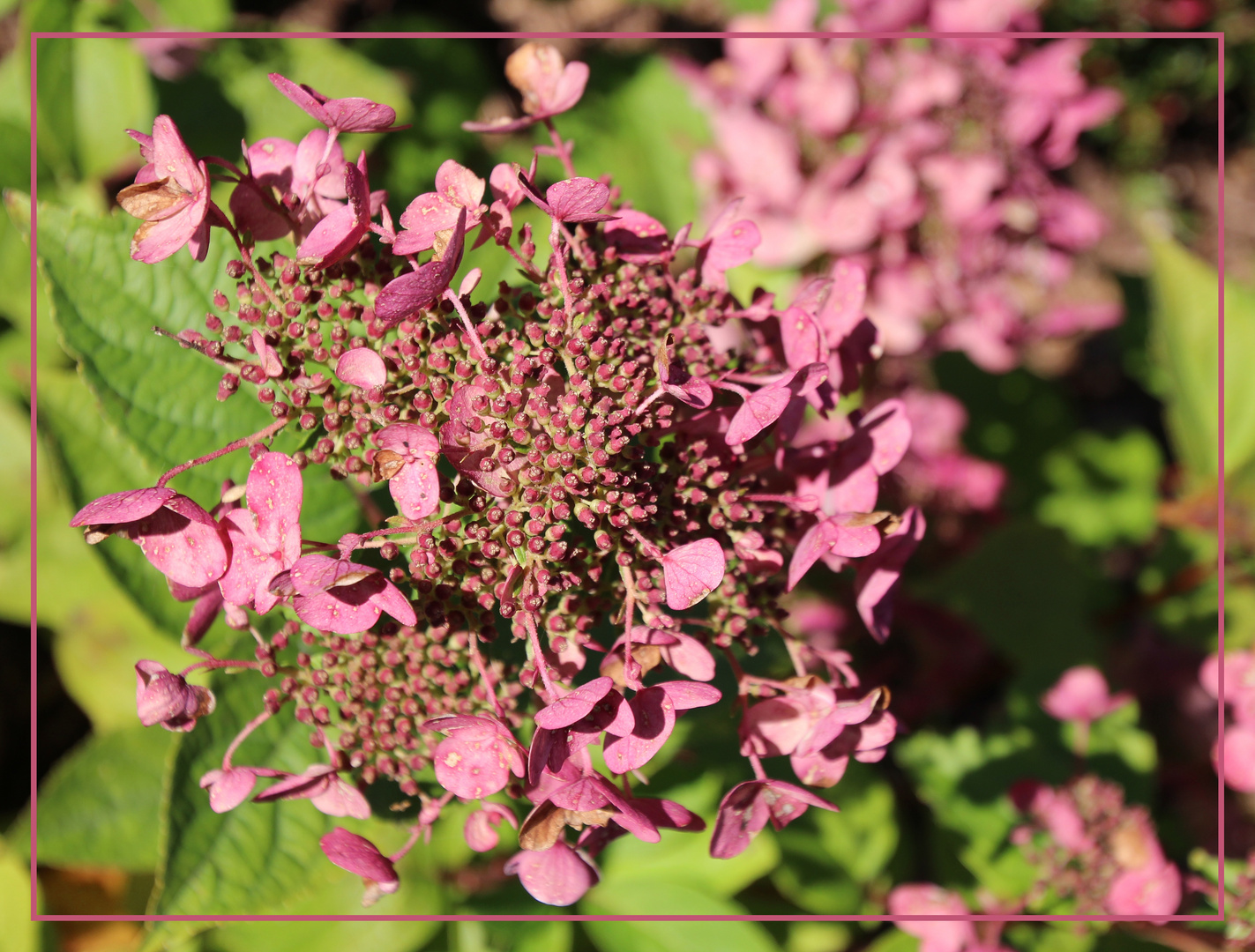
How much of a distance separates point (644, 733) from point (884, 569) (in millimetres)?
350

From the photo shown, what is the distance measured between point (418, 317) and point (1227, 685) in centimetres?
153

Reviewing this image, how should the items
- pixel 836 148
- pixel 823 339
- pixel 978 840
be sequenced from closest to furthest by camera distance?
pixel 823 339
pixel 978 840
pixel 836 148

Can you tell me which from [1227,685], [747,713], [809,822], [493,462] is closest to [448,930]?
[809,822]

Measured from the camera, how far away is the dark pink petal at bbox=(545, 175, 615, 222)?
941mm

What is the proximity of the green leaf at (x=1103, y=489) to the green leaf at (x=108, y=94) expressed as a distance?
229 centimetres

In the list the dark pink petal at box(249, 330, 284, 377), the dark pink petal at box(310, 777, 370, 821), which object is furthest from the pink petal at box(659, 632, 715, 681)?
the dark pink petal at box(249, 330, 284, 377)

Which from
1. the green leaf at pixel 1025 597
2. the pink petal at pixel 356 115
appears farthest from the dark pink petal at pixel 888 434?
the green leaf at pixel 1025 597

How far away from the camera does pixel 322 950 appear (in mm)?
1639

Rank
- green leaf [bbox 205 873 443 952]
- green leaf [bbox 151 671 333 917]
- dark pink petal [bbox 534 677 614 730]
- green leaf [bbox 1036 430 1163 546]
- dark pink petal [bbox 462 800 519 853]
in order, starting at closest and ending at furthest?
dark pink petal [bbox 534 677 614 730] → dark pink petal [bbox 462 800 519 853] → green leaf [bbox 151 671 333 917] → green leaf [bbox 205 873 443 952] → green leaf [bbox 1036 430 1163 546]

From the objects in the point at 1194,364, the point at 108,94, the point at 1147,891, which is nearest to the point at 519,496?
the point at 1147,891

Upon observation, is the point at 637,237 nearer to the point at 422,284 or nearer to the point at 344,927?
the point at 422,284

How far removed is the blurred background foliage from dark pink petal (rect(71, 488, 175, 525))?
0.30m

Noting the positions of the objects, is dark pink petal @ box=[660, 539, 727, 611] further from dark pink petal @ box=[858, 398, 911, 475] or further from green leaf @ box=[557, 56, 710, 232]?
green leaf @ box=[557, 56, 710, 232]

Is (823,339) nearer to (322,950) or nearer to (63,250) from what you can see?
(63,250)
